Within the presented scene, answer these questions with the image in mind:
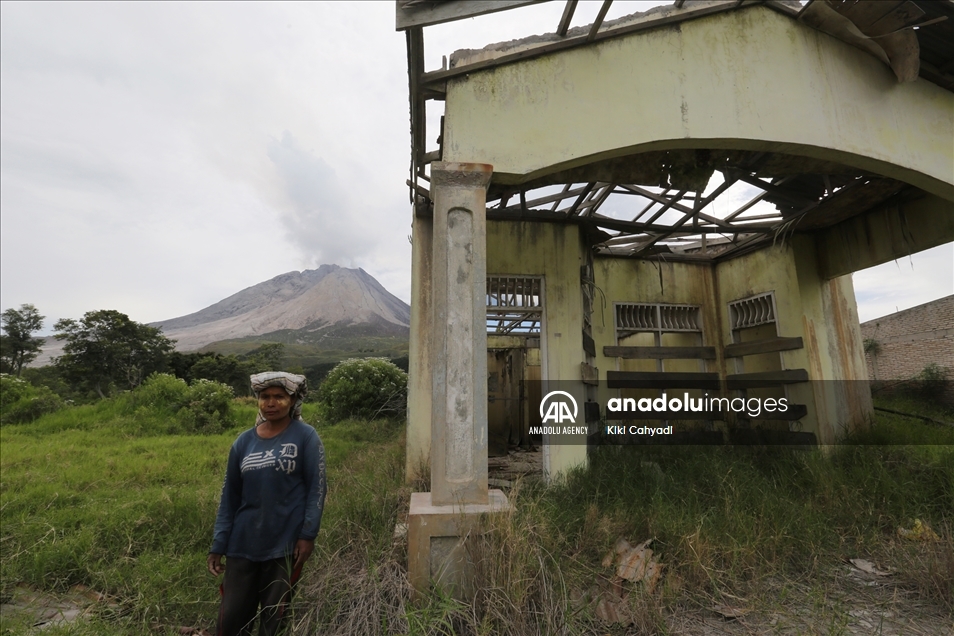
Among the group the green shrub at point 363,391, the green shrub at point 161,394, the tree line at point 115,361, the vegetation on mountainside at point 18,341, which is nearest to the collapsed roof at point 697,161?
the green shrub at point 363,391

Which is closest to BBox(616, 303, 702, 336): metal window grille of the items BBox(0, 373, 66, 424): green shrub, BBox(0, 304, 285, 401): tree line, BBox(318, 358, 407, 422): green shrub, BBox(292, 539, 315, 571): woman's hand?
BBox(292, 539, 315, 571): woman's hand

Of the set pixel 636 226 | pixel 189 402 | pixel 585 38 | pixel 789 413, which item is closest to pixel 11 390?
pixel 189 402

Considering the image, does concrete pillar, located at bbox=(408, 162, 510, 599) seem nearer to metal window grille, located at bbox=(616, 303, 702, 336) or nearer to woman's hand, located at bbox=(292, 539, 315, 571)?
woman's hand, located at bbox=(292, 539, 315, 571)

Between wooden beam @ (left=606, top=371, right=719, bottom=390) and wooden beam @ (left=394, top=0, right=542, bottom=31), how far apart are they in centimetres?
509

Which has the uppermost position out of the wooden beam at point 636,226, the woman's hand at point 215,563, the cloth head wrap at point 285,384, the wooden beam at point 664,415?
the wooden beam at point 636,226

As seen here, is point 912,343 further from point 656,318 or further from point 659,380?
point 659,380

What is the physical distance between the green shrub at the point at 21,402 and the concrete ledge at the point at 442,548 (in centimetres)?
1192

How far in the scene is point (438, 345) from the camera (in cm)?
308

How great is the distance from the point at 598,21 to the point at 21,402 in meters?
13.6

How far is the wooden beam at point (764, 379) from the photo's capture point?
620 cm

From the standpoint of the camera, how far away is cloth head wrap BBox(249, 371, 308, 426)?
2.46 metres

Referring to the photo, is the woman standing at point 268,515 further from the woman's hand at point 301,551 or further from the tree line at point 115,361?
the tree line at point 115,361

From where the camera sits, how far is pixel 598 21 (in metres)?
3.63

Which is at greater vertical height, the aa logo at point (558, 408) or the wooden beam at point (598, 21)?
the wooden beam at point (598, 21)
